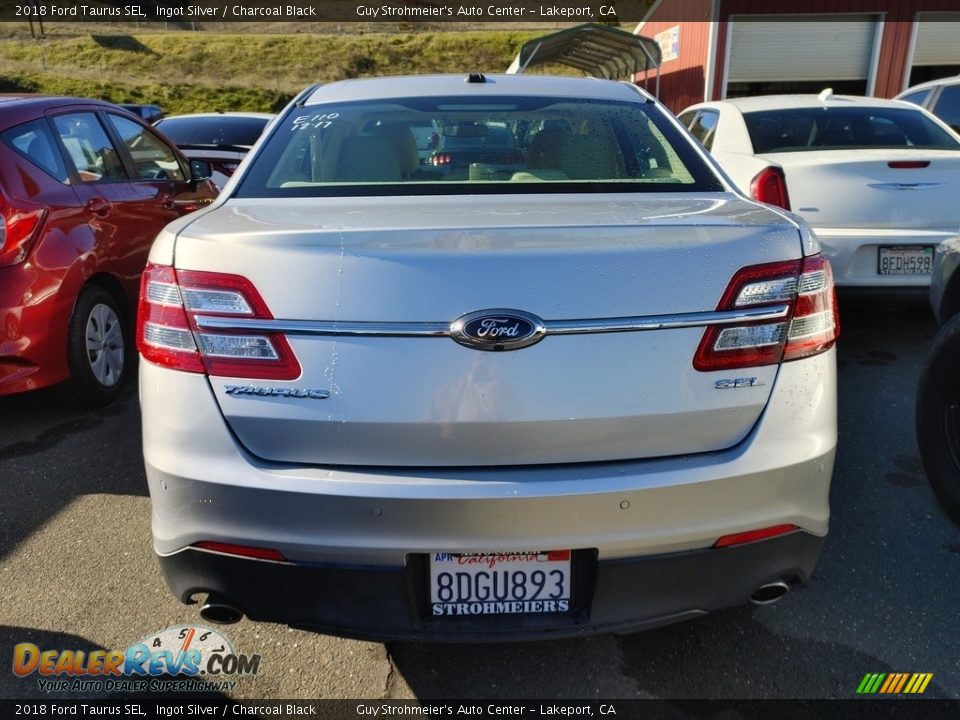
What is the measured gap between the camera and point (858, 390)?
3994 millimetres

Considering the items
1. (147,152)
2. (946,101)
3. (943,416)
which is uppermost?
(946,101)

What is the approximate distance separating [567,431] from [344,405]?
47 centimetres

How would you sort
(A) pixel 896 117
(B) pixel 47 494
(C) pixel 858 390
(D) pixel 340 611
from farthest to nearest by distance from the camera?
(A) pixel 896 117 → (C) pixel 858 390 → (B) pixel 47 494 → (D) pixel 340 611

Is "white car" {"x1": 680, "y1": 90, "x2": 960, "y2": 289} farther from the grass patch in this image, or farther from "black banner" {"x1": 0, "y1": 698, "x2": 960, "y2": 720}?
the grass patch

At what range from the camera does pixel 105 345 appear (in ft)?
12.9

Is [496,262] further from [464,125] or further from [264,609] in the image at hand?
[464,125]

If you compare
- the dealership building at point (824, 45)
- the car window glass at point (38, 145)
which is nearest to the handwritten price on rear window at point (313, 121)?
the car window glass at point (38, 145)

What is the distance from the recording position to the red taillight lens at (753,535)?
1.67 m

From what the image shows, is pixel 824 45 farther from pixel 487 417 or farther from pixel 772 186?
pixel 487 417

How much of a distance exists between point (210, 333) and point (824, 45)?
1747cm

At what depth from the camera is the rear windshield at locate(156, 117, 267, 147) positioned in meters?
8.54

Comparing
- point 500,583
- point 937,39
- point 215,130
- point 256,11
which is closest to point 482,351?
point 500,583

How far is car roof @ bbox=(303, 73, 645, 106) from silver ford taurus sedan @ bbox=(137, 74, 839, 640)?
44.4 inches

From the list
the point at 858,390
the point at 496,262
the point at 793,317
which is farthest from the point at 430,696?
the point at 858,390
